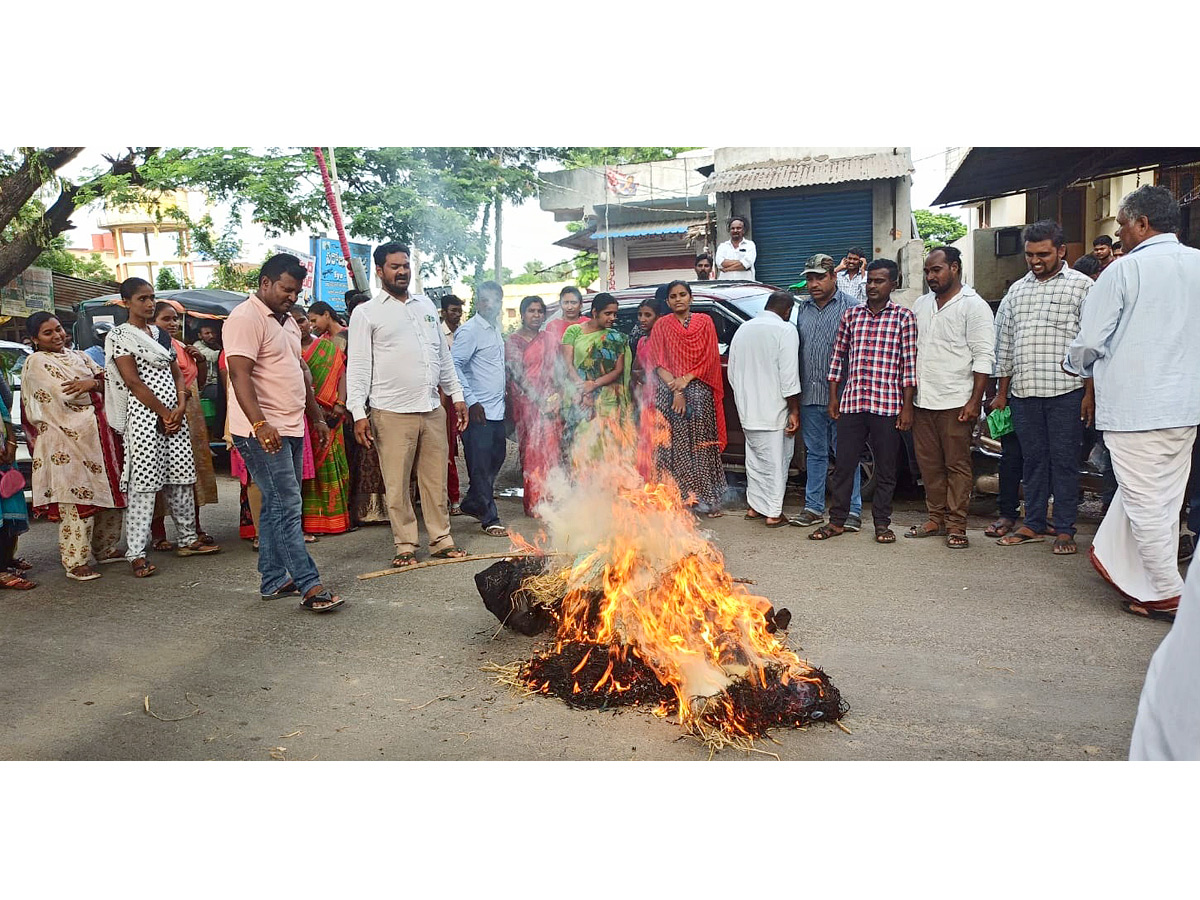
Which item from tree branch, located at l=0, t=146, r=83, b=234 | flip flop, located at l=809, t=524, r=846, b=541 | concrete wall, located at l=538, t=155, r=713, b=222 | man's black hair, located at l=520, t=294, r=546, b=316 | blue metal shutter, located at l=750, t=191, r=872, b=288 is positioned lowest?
flip flop, located at l=809, t=524, r=846, b=541

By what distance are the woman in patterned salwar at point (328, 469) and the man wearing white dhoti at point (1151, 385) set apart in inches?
210

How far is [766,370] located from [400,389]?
9.72ft

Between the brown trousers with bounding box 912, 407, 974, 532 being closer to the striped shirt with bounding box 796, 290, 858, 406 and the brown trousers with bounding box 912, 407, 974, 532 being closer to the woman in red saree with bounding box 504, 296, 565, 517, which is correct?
the striped shirt with bounding box 796, 290, 858, 406

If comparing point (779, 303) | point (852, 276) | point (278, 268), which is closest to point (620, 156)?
point (852, 276)

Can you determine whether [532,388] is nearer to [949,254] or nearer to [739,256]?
[949,254]

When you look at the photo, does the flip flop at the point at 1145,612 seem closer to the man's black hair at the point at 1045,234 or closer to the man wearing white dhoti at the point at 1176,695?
the man's black hair at the point at 1045,234

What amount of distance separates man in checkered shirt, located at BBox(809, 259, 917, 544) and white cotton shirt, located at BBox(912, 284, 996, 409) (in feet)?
0.35

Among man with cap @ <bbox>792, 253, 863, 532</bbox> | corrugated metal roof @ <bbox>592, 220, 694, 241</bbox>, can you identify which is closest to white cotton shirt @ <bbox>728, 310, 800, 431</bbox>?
man with cap @ <bbox>792, 253, 863, 532</bbox>

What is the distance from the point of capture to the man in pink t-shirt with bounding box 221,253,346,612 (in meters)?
4.66

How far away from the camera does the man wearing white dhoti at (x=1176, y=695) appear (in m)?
1.42

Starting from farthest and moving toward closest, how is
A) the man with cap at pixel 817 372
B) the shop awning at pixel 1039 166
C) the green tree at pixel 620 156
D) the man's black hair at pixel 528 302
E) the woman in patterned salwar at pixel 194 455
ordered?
the green tree at pixel 620 156 → the shop awning at pixel 1039 166 → the man's black hair at pixel 528 302 → the man with cap at pixel 817 372 → the woman in patterned salwar at pixel 194 455

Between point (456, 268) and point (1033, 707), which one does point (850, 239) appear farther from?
point (1033, 707)

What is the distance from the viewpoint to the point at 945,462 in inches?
240

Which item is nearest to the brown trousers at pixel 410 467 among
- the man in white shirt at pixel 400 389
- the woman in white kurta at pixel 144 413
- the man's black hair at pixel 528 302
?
Answer: the man in white shirt at pixel 400 389
